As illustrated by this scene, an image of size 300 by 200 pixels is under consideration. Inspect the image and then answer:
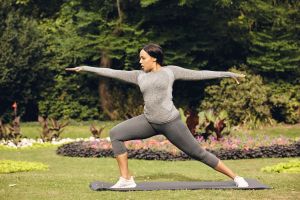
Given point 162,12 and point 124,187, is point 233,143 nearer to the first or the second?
point 124,187

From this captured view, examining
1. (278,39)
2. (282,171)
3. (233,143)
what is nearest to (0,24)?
(278,39)

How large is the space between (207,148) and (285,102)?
439 inches

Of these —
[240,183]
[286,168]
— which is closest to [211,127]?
[286,168]

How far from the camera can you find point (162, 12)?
26922 mm

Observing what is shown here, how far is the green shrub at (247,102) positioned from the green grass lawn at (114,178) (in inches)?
383

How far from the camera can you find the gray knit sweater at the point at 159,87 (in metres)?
9.02

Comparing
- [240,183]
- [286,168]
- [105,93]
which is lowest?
[105,93]

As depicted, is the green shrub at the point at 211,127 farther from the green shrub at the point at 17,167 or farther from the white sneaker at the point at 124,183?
the white sneaker at the point at 124,183

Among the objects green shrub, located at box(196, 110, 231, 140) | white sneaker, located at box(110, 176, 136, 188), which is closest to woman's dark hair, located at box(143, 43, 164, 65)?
white sneaker, located at box(110, 176, 136, 188)

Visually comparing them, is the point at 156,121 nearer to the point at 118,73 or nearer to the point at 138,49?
the point at 118,73

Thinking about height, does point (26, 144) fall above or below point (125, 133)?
below

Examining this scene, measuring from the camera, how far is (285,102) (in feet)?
84.4

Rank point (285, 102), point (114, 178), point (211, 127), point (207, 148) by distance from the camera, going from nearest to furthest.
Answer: point (114, 178) → point (207, 148) → point (211, 127) → point (285, 102)

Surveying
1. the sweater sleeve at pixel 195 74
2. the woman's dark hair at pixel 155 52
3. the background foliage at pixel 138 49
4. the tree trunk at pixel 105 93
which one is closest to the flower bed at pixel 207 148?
the sweater sleeve at pixel 195 74
